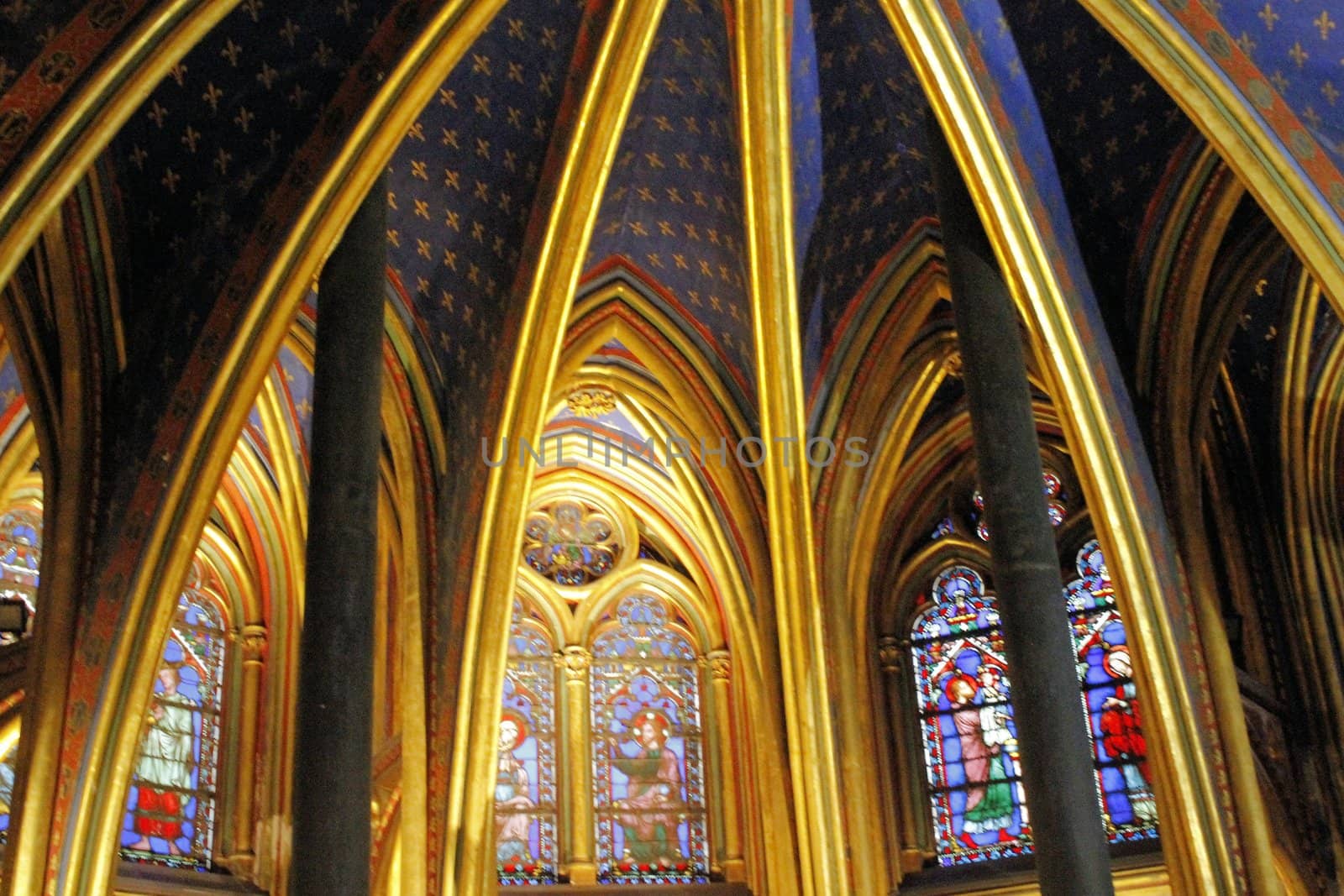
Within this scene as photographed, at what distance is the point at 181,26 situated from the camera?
8.30m

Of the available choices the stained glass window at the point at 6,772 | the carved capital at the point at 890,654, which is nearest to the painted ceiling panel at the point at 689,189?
the carved capital at the point at 890,654

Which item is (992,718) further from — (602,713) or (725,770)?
(602,713)

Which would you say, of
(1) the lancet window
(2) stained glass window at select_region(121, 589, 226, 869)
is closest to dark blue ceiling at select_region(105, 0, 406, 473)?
(2) stained glass window at select_region(121, 589, 226, 869)

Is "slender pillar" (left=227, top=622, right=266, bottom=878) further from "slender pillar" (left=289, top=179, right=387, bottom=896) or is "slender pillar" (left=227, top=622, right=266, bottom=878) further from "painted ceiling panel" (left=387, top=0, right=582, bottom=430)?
"slender pillar" (left=289, top=179, right=387, bottom=896)

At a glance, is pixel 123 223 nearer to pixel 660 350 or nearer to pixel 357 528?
pixel 357 528

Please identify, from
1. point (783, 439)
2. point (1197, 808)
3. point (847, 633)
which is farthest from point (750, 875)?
point (1197, 808)

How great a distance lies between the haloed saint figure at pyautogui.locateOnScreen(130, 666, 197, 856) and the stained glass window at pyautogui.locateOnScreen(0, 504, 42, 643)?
41.5 inches

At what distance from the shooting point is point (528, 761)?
13.9m

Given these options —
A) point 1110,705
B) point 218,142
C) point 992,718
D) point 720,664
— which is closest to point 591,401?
point 720,664

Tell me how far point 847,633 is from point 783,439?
5.06 feet

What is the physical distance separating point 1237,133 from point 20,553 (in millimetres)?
8325

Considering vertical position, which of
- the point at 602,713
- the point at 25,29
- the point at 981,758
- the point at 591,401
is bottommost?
the point at 981,758

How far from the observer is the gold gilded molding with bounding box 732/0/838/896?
1116cm

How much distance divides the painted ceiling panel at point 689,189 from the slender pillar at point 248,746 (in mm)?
3593
